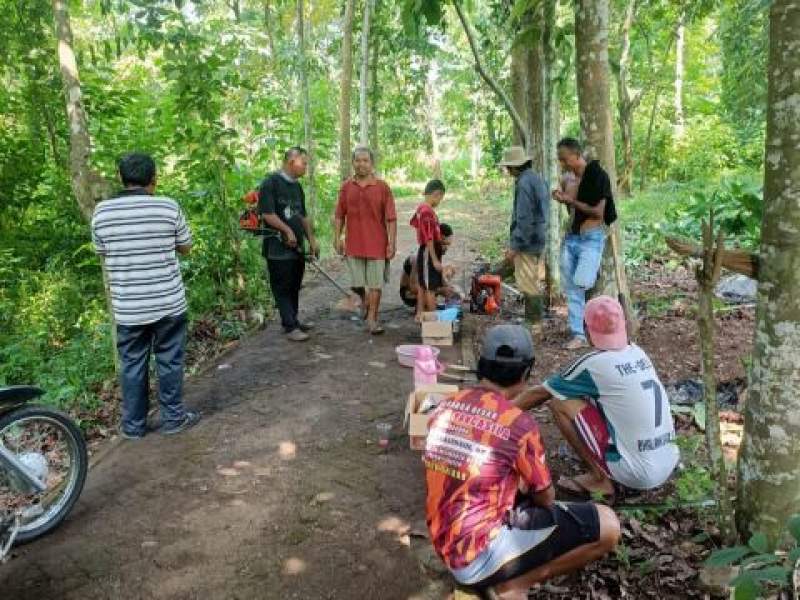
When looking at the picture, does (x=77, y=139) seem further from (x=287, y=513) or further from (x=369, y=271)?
(x=287, y=513)

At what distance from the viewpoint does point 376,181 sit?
6.99 m

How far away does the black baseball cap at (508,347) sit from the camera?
271 cm

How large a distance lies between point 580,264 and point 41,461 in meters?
4.65

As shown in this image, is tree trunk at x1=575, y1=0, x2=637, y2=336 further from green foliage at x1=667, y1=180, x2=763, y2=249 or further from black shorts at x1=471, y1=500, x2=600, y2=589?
green foliage at x1=667, y1=180, x2=763, y2=249

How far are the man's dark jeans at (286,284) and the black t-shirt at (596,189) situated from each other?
297 cm

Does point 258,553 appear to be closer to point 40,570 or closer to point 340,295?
point 40,570

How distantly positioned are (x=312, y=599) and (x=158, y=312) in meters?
2.43

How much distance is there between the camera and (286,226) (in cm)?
661

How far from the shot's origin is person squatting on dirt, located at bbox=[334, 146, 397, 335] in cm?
700

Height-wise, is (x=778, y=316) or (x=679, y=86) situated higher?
(x=679, y=86)

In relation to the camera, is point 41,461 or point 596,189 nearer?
point 41,461

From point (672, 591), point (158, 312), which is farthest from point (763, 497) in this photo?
point (158, 312)

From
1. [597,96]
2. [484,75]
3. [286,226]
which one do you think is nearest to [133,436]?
[286,226]

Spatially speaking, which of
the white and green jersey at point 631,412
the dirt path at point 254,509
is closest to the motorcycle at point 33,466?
the dirt path at point 254,509
